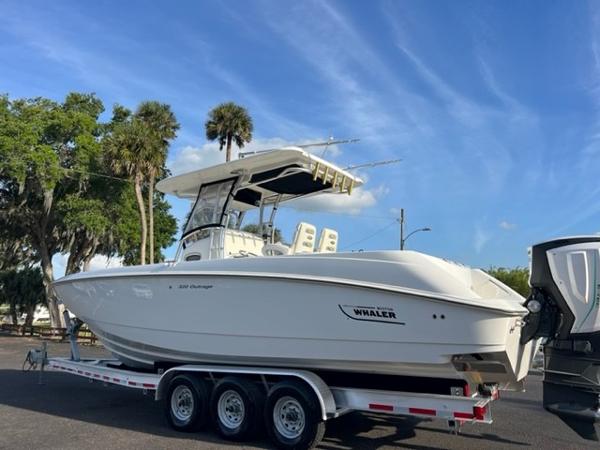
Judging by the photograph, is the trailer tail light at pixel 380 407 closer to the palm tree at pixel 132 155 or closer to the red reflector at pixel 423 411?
the red reflector at pixel 423 411

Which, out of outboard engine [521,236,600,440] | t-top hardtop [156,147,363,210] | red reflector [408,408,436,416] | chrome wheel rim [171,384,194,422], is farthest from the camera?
t-top hardtop [156,147,363,210]

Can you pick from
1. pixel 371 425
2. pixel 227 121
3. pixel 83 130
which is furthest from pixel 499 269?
pixel 371 425

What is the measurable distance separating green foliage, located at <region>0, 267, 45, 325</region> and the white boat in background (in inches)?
1215

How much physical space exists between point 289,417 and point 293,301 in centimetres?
130

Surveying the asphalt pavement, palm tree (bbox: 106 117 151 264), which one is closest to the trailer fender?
the asphalt pavement

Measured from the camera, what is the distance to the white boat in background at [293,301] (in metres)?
5.66

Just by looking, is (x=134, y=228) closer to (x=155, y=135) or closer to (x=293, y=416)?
(x=155, y=135)

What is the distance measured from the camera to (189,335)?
7.23m

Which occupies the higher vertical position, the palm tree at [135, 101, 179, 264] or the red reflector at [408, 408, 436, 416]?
the palm tree at [135, 101, 179, 264]

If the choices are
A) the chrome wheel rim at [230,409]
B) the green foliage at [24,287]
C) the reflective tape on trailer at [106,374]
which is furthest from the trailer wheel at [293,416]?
the green foliage at [24,287]

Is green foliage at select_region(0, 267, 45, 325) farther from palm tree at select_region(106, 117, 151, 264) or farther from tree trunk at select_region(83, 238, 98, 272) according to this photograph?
palm tree at select_region(106, 117, 151, 264)

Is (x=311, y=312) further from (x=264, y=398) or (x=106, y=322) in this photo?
(x=106, y=322)

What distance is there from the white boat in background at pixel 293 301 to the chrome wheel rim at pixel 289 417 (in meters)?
0.43

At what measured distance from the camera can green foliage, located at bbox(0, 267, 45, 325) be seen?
120 ft
